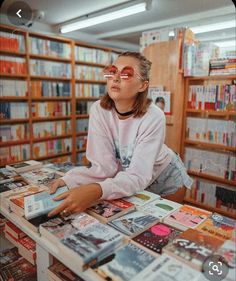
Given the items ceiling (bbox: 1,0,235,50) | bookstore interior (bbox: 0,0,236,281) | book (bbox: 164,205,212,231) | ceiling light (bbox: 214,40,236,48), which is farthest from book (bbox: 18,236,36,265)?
ceiling light (bbox: 214,40,236,48)

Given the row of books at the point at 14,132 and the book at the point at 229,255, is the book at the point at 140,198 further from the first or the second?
the row of books at the point at 14,132

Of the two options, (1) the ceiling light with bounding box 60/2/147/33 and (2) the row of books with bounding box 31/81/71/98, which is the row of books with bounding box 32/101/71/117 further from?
(1) the ceiling light with bounding box 60/2/147/33

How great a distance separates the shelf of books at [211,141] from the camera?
2199 millimetres

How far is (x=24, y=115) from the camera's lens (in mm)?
2916

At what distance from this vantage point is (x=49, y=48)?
3.05 metres

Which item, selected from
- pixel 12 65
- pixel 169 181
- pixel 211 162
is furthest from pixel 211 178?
pixel 12 65

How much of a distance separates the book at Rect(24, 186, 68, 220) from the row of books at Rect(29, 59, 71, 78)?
2412 mm

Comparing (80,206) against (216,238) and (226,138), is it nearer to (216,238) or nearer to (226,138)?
(216,238)

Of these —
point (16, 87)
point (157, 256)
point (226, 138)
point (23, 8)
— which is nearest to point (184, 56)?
point (226, 138)

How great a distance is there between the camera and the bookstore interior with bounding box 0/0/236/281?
0.61 m

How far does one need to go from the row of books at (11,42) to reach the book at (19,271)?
2.35m

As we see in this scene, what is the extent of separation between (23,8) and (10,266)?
52.1 inches

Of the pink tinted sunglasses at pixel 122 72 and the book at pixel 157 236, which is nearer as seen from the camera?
the book at pixel 157 236

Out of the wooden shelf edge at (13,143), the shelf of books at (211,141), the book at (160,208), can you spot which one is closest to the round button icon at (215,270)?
the book at (160,208)
